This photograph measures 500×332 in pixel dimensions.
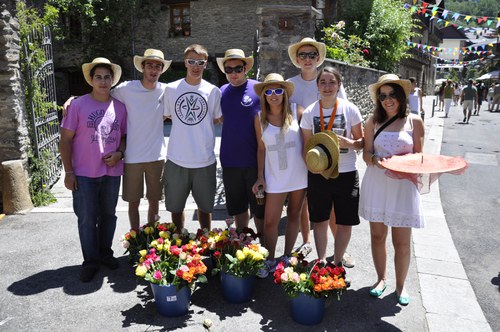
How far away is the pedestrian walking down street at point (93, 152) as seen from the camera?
364cm

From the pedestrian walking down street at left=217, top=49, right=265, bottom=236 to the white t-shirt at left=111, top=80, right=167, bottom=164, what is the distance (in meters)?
0.68

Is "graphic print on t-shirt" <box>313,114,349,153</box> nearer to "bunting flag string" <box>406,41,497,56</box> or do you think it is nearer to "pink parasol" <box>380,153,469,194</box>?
"pink parasol" <box>380,153,469,194</box>

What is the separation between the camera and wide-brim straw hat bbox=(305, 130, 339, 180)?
3166 millimetres

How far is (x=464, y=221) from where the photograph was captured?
5582 millimetres

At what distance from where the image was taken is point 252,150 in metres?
3.71

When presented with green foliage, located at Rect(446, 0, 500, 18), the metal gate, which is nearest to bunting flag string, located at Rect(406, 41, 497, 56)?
the metal gate

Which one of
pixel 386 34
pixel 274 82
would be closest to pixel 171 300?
pixel 274 82

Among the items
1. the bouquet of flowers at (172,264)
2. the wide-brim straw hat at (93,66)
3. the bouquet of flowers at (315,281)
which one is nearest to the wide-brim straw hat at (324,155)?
the bouquet of flowers at (315,281)

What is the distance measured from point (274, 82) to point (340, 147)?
30.0 inches

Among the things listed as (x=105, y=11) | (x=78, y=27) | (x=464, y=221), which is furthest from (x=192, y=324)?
(x=78, y=27)

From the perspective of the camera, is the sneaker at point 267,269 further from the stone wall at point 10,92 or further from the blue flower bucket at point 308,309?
the stone wall at point 10,92

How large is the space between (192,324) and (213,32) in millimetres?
16741

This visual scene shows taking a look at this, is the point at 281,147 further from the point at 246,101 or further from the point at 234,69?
the point at 234,69

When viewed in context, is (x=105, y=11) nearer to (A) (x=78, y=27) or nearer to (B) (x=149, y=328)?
(A) (x=78, y=27)
